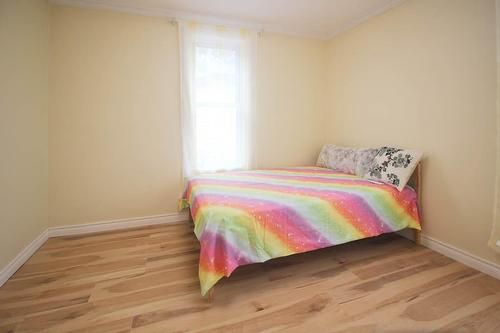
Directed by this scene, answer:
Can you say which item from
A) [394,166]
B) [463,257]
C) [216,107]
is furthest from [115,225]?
[463,257]

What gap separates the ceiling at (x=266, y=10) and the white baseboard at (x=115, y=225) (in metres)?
2.34

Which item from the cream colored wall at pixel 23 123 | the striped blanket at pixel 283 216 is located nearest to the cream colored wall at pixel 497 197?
the striped blanket at pixel 283 216

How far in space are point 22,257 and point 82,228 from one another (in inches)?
24.9

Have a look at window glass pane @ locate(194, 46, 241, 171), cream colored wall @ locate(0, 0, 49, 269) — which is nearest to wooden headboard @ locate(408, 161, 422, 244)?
window glass pane @ locate(194, 46, 241, 171)

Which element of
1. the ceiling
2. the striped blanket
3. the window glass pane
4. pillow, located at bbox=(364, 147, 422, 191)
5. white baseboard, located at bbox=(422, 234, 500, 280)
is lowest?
white baseboard, located at bbox=(422, 234, 500, 280)

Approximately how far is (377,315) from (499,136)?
1.53 metres

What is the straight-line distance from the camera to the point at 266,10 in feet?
8.69

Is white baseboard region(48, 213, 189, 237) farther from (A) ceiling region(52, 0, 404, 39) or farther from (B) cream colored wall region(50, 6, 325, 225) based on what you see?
(A) ceiling region(52, 0, 404, 39)

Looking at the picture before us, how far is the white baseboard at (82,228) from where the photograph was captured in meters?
1.84

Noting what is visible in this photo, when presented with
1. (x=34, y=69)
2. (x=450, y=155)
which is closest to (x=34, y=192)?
(x=34, y=69)

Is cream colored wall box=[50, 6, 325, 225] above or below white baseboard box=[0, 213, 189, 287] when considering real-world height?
above

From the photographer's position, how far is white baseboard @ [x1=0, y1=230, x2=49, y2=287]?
5.57ft

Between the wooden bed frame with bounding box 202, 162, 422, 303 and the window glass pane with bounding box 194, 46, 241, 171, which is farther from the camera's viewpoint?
the window glass pane with bounding box 194, 46, 241, 171

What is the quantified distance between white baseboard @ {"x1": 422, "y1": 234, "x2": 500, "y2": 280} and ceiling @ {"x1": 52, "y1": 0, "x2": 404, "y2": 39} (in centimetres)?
244
